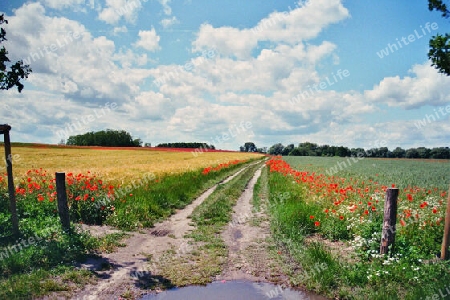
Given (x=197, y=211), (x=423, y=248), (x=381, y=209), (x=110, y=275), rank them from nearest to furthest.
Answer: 1. (x=110, y=275)
2. (x=423, y=248)
3. (x=381, y=209)
4. (x=197, y=211)

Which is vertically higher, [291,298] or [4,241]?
[4,241]

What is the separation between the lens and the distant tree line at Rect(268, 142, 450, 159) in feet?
207

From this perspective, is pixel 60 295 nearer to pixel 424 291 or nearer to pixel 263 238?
pixel 263 238

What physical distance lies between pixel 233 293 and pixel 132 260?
263 centimetres

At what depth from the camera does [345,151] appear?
114812mm

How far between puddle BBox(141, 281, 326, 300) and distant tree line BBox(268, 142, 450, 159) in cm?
6465

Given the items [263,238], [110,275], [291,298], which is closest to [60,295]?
[110,275]

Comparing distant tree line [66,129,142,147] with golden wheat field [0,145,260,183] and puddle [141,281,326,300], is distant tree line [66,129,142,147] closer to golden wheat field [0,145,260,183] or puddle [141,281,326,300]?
golden wheat field [0,145,260,183]

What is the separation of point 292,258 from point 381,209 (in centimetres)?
350

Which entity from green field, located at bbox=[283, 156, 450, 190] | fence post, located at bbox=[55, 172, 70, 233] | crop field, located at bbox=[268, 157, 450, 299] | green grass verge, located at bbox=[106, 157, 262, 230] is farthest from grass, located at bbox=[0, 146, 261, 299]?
green field, located at bbox=[283, 156, 450, 190]

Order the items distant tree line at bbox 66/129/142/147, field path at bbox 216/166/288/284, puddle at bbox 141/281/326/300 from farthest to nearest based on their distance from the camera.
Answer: distant tree line at bbox 66/129/142/147 < field path at bbox 216/166/288/284 < puddle at bbox 141/281/326/300

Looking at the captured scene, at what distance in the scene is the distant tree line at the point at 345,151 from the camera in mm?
63122

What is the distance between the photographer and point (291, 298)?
5.01 m

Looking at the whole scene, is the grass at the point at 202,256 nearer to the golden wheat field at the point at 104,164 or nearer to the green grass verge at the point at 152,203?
the green grass verge at the point at 152,203
